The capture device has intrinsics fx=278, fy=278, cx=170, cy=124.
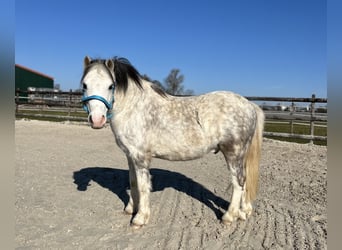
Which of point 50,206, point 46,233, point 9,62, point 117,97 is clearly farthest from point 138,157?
point 9,62

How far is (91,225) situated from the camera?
3434 mm

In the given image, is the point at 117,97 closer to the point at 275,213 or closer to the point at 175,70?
the point at 275,213

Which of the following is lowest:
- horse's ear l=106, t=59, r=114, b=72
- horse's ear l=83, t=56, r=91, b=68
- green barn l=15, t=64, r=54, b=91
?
horse's ear l=106, t=59, r=114, b=72

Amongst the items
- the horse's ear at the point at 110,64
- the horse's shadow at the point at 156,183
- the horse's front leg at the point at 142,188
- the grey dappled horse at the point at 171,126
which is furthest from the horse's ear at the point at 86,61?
the horse's shadow at the point at 156,183

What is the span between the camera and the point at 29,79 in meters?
36.1

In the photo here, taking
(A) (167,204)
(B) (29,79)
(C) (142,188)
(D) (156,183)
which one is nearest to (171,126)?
(C) (142,188)

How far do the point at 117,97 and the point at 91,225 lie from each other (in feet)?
5.29

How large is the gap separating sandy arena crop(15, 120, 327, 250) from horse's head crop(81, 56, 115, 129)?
4.46 ft

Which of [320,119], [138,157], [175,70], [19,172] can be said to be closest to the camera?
[138,157]

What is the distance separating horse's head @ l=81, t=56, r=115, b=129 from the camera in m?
2.94

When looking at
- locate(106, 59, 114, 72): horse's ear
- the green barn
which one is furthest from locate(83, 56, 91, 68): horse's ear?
the green barn

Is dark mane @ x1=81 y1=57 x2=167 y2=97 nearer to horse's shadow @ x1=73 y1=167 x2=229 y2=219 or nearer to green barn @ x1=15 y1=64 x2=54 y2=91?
horse's shadow @ x1=73 y1=167 x2=229 y2=219

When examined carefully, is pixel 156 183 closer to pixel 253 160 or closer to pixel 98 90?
pixel 253 160

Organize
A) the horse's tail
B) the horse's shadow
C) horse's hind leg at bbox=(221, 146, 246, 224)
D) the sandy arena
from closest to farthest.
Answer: the sandy arena → horse's hind leg at bbox=(221, 146, 246, 224) → the horse's tail → the horse's shadow
